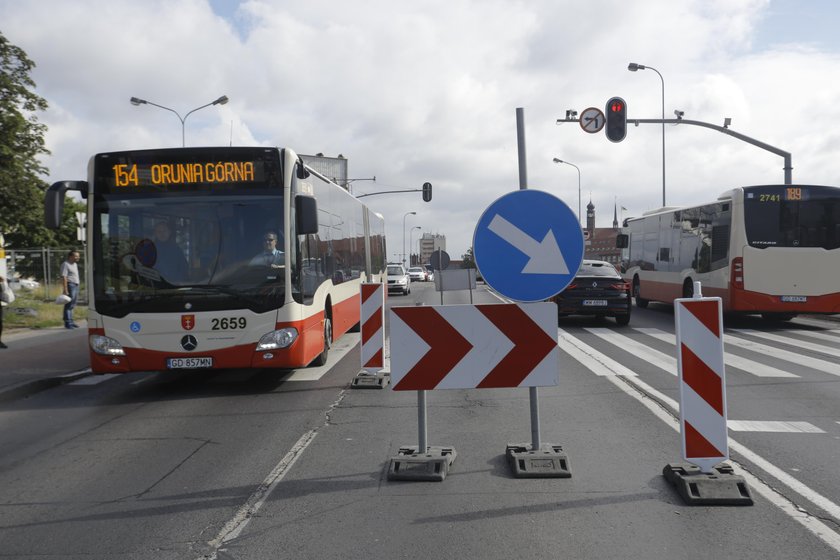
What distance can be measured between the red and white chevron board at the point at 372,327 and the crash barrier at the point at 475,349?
438cm

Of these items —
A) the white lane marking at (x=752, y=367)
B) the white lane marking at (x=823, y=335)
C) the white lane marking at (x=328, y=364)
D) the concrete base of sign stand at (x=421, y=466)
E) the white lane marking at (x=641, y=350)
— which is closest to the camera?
the concrete base of sign stand at (x=421, y=466)

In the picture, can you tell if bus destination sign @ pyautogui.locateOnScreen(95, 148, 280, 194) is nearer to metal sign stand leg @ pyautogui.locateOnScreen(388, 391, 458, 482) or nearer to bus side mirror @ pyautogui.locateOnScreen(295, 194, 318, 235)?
bus side mirror @ pyautogui.locateOnScreen(295, 194, 318, 235)

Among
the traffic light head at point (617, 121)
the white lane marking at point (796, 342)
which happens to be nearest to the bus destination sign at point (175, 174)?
the white lane marking at point (796, 342)

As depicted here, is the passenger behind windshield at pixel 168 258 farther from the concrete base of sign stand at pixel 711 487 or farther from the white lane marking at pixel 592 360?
the concrete base of sign stand at pixel 711 487

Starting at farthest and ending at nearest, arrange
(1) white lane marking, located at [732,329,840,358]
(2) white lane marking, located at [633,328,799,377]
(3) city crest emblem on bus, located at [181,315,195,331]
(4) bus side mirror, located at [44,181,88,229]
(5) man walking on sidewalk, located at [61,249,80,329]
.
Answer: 1. (5) man walking on sidewalk, located at [61,249,80,329]
2. (1) white lane marking, located at [732,329,840,358]
3. (2) white lane marking, located at [633,328,799,377]
4. (3) city crest emblem on bus, located at [181,315,195,331]
5. (4) bus side mirror, located at [44,181,88,229]

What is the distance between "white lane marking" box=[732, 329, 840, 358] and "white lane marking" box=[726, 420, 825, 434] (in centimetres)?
644

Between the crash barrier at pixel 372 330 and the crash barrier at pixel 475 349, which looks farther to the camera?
the crash barrier at pixel 372 330

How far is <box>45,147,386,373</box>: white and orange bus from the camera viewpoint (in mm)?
9070

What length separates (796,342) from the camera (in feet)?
49.3

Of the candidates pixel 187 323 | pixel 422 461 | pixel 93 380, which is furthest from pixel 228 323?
pixel 422 461

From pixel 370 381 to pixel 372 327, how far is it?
75cm

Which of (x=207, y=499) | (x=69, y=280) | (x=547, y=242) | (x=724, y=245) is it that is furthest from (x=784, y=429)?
(x=69, y=280)

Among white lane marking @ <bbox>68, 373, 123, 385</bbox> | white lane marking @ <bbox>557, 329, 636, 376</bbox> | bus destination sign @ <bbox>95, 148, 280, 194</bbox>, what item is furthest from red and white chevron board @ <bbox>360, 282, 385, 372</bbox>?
Answer: white lane marking @ <bbox>68, 373, 123, 385</bbox>

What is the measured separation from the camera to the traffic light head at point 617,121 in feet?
65.5
